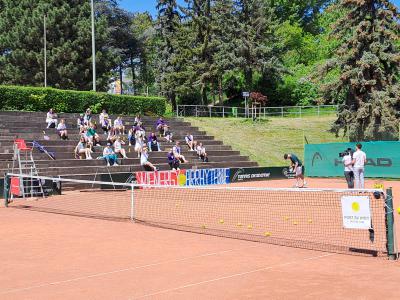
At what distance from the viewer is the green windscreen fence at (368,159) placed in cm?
2830

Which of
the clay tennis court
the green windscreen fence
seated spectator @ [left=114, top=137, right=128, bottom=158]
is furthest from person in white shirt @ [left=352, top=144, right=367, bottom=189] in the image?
seated spectator @ [left=114, top=137, right=128, bottom=158]

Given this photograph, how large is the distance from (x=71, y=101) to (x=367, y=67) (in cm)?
1921

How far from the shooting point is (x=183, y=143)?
31484 mm

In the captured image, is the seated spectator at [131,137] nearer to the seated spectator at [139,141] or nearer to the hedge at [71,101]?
the seated spectator at [139,141]

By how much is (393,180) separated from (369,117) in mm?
7750

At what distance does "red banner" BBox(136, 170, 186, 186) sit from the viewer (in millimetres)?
23156

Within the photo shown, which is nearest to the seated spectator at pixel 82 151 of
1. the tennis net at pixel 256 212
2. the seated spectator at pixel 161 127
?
the tennis net at pixel 256 212

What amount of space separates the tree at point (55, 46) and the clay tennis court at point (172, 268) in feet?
132

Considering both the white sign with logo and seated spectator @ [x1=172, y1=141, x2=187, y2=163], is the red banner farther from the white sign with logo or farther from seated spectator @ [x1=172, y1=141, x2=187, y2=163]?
the white sign with logo

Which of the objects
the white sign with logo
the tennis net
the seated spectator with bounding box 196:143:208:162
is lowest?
the tennis net

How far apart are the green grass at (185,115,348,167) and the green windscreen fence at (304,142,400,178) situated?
8.55 feet

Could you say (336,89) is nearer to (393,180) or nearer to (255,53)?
(393,180)

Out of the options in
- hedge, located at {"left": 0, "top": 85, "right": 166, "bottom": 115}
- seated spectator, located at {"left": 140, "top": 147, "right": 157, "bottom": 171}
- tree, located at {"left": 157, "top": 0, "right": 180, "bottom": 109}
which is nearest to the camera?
seated spectator, located at {"left": 140, "top": 147, "right": 157, "bottom": 171}

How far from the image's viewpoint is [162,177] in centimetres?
2388
